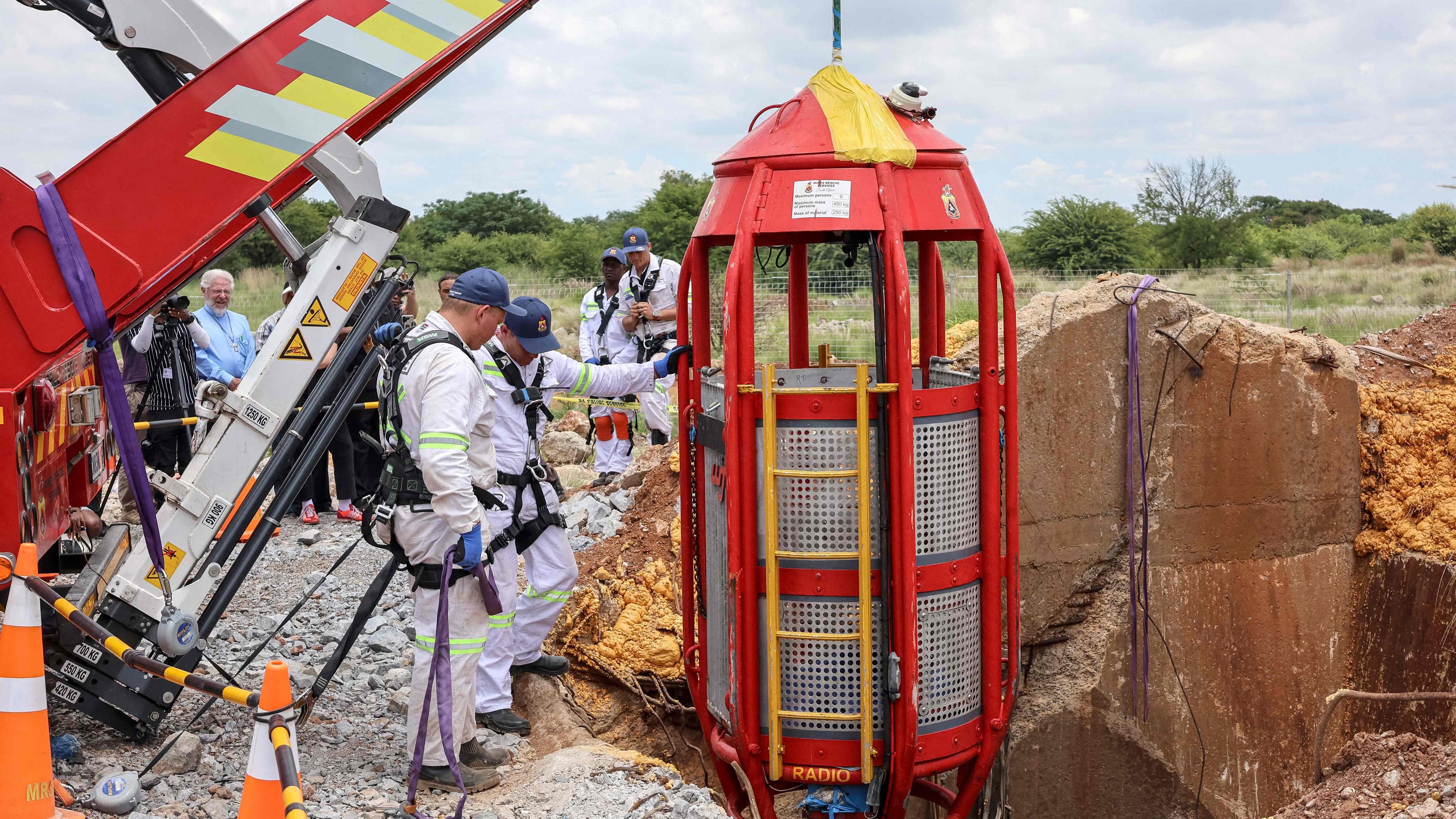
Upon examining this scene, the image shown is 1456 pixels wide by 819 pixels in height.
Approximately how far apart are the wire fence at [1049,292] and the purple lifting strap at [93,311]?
2.75 m

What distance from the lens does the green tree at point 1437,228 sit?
1222 inches

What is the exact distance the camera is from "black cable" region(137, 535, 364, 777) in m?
4.75

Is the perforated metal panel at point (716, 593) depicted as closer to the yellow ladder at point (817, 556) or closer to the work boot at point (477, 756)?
the yellow ladder at point (817, 556)

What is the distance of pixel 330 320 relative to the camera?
5.04 meters

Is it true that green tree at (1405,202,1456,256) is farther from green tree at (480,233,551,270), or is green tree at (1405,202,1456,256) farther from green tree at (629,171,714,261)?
green tree at (480,233,551,270)

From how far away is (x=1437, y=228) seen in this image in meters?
31.9

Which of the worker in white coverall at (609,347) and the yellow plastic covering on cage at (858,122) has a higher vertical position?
the yellow plastic covering on cage at (858,122)

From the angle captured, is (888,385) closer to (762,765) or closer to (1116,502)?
(762,765)

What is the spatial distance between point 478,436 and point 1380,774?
3968 mm

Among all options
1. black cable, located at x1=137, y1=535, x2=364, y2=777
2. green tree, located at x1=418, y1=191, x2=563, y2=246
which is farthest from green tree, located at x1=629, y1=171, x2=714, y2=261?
black cable, located at x1=137, y1=535, x2=364, y2=777

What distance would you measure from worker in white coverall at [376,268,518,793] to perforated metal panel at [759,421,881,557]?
1291 millimetres

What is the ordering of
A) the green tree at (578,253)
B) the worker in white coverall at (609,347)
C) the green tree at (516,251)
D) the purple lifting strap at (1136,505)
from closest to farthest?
the purple lifting strap at (1136,505), the worker in white coverall at (609,347), the green tree at (578,253), the green tree at (516,251)

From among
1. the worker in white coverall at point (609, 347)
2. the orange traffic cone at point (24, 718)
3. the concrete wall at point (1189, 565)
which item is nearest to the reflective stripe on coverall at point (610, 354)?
the worker in white coverall at point (609, 347)

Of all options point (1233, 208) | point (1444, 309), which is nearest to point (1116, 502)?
point (1444, 309)
